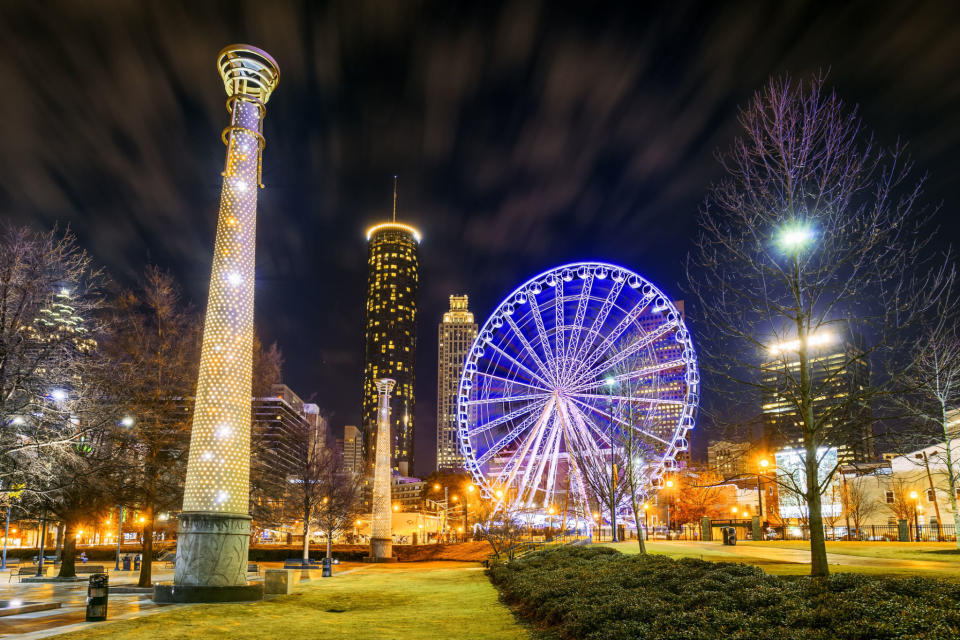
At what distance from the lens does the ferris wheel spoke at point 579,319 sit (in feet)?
161

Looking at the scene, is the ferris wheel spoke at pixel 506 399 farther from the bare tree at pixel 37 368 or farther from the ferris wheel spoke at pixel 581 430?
the bare tree at pixel 37 368

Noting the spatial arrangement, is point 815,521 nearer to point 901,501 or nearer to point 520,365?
point 520,365

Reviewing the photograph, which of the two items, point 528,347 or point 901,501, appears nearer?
point 528,347

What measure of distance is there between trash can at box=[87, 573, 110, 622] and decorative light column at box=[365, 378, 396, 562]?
29878 mm

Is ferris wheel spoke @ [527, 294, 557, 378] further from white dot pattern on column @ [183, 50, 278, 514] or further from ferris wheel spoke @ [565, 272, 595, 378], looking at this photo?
white dot pattern on column @ [183, 50, 278, 514]

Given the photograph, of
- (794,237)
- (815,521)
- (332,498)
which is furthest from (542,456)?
(815,521)

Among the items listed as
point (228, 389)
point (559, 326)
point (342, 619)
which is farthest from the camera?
point (559, 326)

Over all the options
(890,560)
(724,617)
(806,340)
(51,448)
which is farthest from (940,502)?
(51,448)

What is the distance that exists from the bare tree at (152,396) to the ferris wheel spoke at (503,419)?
27.2m

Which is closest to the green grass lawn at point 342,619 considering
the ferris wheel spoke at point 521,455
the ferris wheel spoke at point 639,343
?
the ferris wheel spoke at point 639,343

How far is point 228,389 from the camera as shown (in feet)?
61.8

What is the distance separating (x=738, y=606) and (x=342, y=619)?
9573mm

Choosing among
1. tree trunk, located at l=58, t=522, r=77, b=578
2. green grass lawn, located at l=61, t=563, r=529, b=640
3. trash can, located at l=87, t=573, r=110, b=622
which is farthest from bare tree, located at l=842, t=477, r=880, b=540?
trash can, located at l=87, t=573, r=110, b=622

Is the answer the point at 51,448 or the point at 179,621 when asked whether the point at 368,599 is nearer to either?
the point at 179,621
